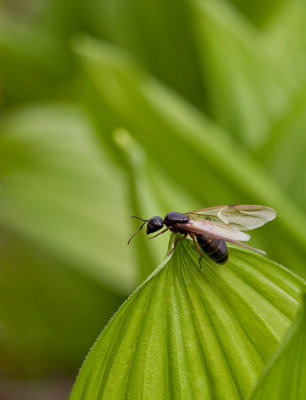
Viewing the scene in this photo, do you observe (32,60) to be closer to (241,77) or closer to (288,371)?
(241,77)

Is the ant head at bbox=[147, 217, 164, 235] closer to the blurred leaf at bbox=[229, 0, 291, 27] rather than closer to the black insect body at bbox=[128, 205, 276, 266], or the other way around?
the black insect body at bbox=[128, 205, 276, 266]

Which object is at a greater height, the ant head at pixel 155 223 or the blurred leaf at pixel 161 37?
the blurred leaf at pixel 161 37

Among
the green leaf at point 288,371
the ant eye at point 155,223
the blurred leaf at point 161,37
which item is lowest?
the green leaf at point 288,371

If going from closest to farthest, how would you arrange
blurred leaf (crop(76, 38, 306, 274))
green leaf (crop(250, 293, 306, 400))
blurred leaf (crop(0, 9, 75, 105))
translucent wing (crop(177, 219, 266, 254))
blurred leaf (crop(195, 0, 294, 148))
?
green leaf (crop(250, 293, 306, 400)), translucent wing (crop(177, 219, 266, 254)), blurred leaf (crop(76, 38, 306, 274)), blurred leaf (crop(195, 0, 294, 148)), blurred leaf (crop(0, 9, 75, 105))

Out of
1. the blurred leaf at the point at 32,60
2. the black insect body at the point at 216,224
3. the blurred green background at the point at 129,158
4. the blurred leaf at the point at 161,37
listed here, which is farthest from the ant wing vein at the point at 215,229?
the blurred leaf at the point at 32,60

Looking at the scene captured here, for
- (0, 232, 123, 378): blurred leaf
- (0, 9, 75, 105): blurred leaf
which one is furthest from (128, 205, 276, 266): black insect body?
(0, 9, 75, 105): blurred leaf

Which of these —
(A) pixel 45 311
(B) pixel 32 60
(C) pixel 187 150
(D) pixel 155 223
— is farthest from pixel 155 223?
(B) pixel 32 60

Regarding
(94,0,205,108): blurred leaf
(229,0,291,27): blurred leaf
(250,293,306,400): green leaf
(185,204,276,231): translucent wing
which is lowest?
(250,293,306,400): green leaf

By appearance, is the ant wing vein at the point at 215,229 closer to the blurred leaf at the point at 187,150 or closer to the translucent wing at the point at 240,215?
the translucent wing at the point at 240,215
